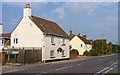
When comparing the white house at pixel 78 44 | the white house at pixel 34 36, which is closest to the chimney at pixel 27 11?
the white house at pixel 34 36

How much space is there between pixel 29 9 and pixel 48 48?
289 inches

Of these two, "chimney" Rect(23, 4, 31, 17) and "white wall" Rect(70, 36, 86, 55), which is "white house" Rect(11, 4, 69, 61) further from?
"white wall" Rect(70, 36, 86, 55)

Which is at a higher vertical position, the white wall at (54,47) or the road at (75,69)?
the white wall at (54,47)

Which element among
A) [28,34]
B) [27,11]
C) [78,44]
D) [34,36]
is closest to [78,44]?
[78,44]

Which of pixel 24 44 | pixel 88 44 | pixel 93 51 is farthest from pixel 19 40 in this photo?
pixel 88 44

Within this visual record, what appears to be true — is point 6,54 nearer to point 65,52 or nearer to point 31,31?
point 31,31

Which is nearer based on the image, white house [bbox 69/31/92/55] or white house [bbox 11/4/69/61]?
white house [bbox 11/4/69/61]

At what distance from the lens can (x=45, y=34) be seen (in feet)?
148

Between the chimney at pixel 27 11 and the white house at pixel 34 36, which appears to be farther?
the chimney at pixel 27 11

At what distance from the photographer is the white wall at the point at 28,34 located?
4522cm

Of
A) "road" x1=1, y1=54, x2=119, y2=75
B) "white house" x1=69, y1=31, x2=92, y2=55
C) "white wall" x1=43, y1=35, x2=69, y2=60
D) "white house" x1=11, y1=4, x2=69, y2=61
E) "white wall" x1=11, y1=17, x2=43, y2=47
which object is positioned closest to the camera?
"road" x1=1, y1=54, x2=119, y2=75

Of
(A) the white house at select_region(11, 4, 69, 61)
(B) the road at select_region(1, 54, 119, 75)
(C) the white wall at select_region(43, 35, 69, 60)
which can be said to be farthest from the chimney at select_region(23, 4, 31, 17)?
(B) the road at select_region(1, 54, 119, 75)

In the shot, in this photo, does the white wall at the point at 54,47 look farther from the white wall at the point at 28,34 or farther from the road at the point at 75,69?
the road at the point at 75,69

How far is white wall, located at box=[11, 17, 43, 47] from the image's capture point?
148ft
